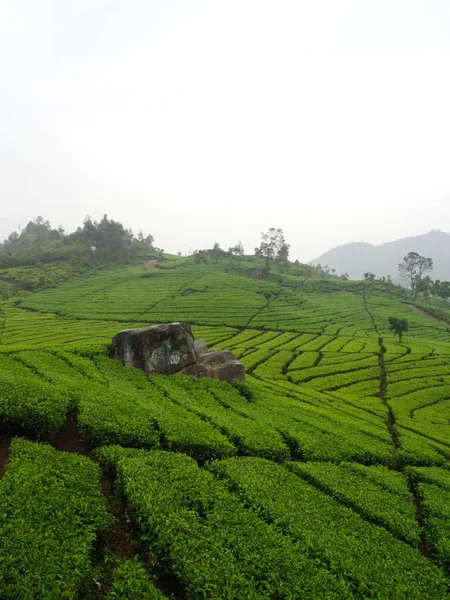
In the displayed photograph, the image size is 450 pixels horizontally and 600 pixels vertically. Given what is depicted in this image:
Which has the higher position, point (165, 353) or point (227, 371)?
point (165, 353)

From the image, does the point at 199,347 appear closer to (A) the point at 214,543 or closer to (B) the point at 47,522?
(A) the point at 214,543

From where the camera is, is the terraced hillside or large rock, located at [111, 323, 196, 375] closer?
the terraced hillside

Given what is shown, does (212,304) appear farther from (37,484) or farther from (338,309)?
(37,484)

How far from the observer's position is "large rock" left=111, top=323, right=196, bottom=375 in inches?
859

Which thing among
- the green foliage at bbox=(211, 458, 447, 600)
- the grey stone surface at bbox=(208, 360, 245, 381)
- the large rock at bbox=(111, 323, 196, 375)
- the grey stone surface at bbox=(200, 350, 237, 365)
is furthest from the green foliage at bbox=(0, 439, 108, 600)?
the grey stone surface at bbox=(200, 350, 237, 365)

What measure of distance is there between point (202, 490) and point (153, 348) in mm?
13084

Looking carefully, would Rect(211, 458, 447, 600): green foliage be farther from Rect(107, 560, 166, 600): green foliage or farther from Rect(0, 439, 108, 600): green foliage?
Rect(0, 439, 108, 600): green foliage

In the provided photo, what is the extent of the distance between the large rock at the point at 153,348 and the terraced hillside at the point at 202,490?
1052 millimetres

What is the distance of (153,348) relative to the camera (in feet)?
72.3

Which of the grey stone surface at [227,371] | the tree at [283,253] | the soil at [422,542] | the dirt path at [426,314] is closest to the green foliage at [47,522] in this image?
the soil at [422,542]

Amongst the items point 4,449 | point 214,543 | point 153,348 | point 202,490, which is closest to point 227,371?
point 153,348

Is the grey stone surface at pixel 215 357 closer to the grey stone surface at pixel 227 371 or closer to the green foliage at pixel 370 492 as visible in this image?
the grey stone surface at pixel 227 371

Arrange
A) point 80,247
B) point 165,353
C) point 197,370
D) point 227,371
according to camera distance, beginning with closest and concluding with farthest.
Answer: point 165,353
point 197,370
point 227,371
point 80,247

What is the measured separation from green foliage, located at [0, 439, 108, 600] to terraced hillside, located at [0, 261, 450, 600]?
0.03 meters
